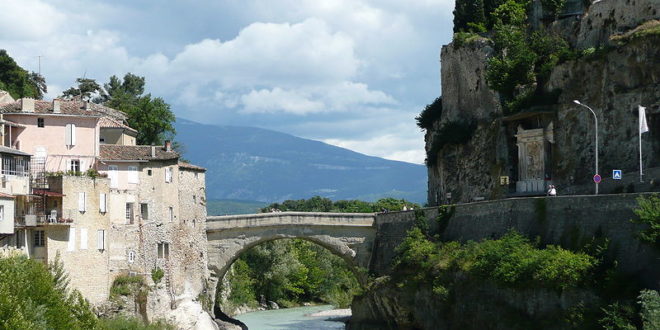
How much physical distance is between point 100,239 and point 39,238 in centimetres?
387

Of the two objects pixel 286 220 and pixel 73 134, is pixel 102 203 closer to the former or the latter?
pixel 73 134

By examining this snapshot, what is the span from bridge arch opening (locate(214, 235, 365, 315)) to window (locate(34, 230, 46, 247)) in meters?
31.1

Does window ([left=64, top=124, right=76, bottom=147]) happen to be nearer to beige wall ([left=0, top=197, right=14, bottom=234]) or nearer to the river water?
beige wall ([left=0, top=197, right=14, bottom=234])

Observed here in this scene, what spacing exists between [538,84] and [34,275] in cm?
3260

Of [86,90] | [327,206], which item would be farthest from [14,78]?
[327,206]

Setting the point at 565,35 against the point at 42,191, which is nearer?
the point at 42,191

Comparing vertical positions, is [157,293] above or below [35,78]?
below

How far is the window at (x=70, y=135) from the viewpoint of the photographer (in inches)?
2379

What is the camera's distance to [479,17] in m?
78.1

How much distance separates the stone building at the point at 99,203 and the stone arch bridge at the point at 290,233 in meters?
1.18

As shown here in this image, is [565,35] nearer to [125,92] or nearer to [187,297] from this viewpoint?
[187,297]

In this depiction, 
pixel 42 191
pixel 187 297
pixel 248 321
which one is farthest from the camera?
pixel 248 321

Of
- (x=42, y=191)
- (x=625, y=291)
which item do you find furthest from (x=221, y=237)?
(x=625, y=291)

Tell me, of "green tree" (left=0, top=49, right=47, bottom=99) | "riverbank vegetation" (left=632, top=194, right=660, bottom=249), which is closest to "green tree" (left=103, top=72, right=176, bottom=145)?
"green tree" (left=0, top=49, right=47, bottom=99)
